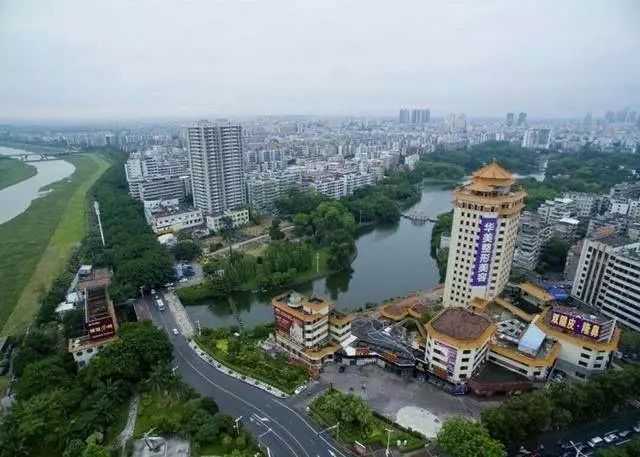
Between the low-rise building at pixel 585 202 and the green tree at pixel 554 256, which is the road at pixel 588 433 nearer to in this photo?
the green tree at pixel 554 256

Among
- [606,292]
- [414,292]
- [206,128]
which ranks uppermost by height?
[206,128]

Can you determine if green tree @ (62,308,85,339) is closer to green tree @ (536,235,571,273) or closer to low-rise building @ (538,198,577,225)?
green tree @ (536,235,571,273)

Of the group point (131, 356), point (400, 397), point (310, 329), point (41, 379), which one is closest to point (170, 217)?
point (131, 356)

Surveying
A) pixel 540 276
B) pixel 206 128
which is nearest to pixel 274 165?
pixel 206 128

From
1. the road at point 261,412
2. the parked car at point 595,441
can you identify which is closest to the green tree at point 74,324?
the road at point 261,412

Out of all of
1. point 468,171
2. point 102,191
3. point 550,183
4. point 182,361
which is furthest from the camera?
point 468,171

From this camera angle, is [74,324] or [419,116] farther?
[419,116]

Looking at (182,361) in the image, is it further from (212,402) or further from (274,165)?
(274,165)

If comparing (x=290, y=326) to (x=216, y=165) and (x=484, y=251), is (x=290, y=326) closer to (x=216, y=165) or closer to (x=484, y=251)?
(x=484, y=251)
